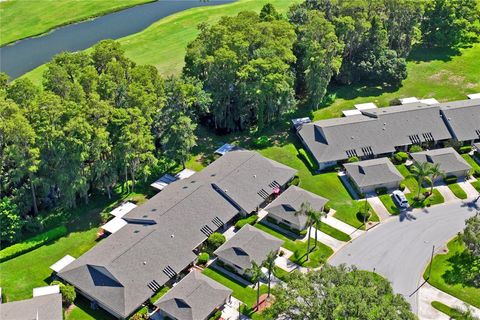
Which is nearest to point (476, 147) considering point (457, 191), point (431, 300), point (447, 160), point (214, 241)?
point (447, 160)

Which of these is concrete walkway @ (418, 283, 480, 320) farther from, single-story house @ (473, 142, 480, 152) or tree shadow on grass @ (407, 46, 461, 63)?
tree shadow on grass @ (407, 46, 461, 63)

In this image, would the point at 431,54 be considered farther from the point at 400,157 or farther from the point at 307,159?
the point at 307,159

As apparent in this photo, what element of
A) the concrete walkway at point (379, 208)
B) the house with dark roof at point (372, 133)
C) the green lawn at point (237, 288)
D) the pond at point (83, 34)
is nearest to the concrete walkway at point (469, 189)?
the house with dark roof at point (372, 133)

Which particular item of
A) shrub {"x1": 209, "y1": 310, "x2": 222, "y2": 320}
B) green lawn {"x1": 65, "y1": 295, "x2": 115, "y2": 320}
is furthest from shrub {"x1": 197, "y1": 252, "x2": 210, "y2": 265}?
green lawn {"x1": 65, "y1": 295, "x2": 115, "y2": 320}

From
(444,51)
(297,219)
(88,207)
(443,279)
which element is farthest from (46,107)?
(444,51)

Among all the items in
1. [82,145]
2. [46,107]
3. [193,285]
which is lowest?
[193,285]

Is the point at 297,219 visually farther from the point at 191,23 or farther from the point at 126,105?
the point at 191,23

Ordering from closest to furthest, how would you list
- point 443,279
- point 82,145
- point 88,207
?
1. point 443,279
2. point 82,145
3. point 88,207
